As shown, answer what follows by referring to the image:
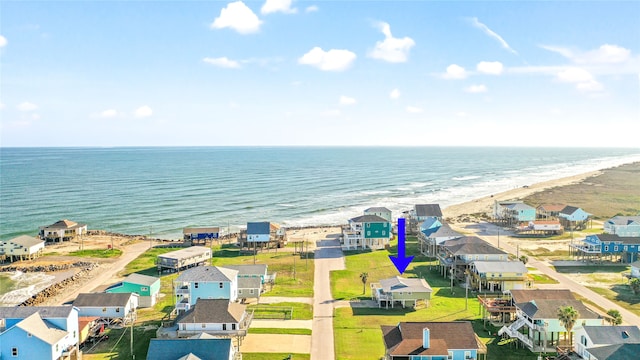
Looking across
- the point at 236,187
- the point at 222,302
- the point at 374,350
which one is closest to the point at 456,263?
the point at 374,350

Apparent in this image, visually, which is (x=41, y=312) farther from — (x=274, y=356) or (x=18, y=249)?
(x=18, y=249)

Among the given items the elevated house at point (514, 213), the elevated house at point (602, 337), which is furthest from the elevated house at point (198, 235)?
the elevated house at point (602, 337)

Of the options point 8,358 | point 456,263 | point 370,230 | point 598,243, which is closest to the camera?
point 8,358

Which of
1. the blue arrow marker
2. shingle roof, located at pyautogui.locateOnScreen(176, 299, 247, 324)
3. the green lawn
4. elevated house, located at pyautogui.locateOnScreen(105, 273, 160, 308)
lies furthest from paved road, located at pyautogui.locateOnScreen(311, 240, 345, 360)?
the green lawn

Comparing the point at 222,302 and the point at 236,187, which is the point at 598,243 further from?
the point at 236,187

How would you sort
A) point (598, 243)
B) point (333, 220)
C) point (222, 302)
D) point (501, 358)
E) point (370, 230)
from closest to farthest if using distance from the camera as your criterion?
1. point (501, 358)
2. point (222, 302)
3. point (598, 243)
4. point (370, 230)
5. point (333, 220)

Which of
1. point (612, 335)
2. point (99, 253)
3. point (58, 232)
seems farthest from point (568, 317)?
point (58, 232)
